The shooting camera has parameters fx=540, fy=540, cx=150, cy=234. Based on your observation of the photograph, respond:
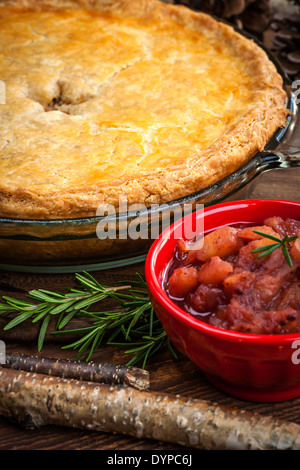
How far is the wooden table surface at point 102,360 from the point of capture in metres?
1.40

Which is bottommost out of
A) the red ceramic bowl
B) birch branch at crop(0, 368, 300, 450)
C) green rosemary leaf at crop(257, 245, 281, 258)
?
birch branch at crop(0, 368, 300, 450)

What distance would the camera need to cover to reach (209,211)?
1.66 meters

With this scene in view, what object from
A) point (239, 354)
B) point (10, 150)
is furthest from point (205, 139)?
point (239, 354)

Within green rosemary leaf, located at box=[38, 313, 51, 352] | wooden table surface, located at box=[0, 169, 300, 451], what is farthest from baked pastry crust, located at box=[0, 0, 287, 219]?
green rosemary leaf, located at box=[38, 313, 51, 352]

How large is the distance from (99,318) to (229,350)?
476mm

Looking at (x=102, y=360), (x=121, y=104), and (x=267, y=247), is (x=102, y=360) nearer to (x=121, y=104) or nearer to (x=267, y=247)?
(x=267, y=247)

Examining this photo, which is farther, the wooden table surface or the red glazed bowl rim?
the wooden table surface

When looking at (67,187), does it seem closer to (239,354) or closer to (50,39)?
(239,354)

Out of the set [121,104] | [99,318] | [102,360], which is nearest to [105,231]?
[99,318]

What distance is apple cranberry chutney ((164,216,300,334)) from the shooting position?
1.29 metres

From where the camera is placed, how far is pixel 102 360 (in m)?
1.63

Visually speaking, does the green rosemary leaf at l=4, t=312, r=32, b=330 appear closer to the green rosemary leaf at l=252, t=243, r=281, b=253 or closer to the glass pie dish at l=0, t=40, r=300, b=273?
the glass pie dish at l=0, t=40, r=300, b=273

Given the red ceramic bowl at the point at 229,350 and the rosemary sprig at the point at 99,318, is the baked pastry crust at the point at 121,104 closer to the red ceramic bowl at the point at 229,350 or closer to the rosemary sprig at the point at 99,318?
the rosemary sprig at the point at 99,318

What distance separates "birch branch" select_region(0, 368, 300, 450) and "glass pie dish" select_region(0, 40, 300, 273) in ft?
1.62
